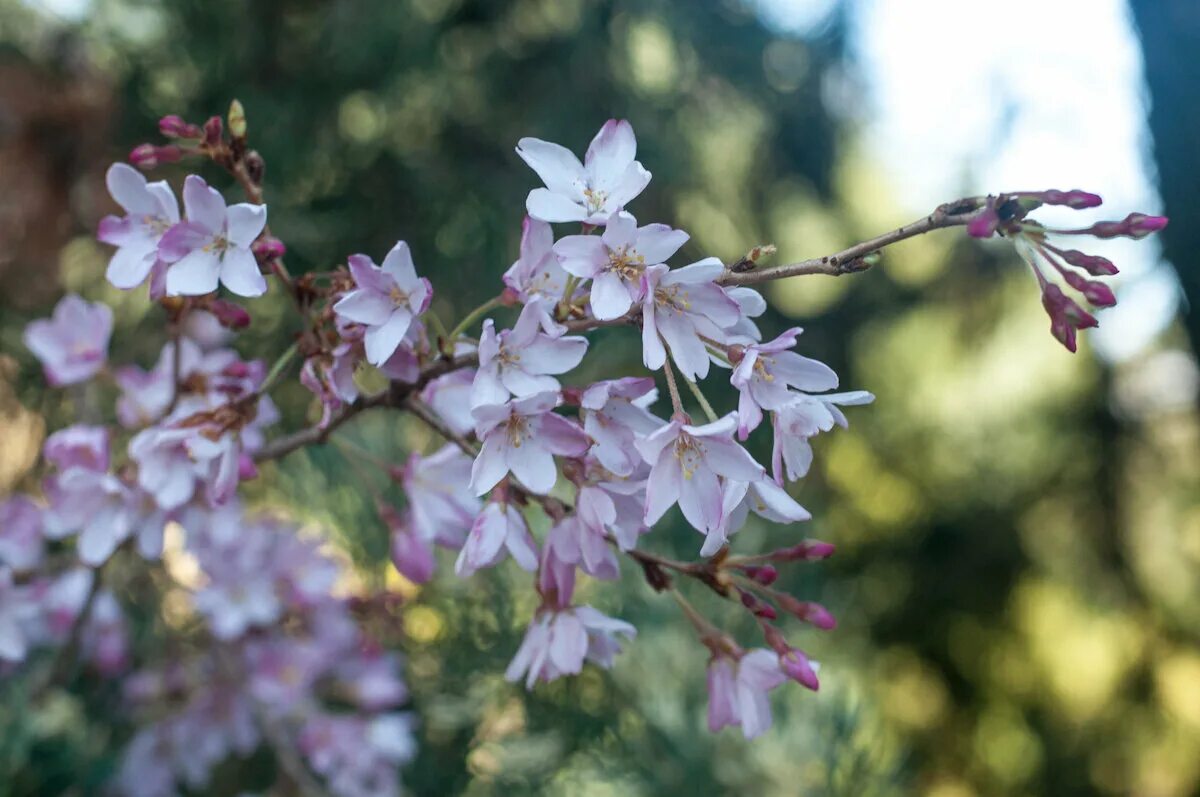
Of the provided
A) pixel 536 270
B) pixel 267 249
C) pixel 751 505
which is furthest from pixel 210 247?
pixel 751 505

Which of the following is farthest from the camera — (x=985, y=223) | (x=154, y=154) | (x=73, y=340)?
(x=73, y=340)

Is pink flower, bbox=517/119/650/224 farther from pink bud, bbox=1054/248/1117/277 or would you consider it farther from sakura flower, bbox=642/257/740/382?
pink bud, bbox=1054/248/1117/277

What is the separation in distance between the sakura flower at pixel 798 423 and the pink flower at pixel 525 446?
0.07m

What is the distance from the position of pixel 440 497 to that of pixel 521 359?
0.46 feet

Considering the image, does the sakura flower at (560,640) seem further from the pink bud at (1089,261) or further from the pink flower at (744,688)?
the pink bud at (1089,261)

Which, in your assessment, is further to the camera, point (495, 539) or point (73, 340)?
point (73, 340)

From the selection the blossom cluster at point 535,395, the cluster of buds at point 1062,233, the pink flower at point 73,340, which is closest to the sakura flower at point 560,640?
the blossom cluster at point 535,395

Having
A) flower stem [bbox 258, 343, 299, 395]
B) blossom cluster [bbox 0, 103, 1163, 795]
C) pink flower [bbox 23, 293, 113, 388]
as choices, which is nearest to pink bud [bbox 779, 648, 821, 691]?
blossom cluster [bbox 0, 103, 1163, 795]

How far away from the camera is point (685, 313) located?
A: 347 millimetres

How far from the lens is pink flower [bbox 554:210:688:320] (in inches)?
13.2

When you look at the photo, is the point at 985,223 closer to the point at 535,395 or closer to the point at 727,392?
the point at 535,395

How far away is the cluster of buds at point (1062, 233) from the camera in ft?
1.06

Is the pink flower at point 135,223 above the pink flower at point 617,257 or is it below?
below

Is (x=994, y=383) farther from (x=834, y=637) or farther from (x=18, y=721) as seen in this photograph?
(x=18, y=721)
